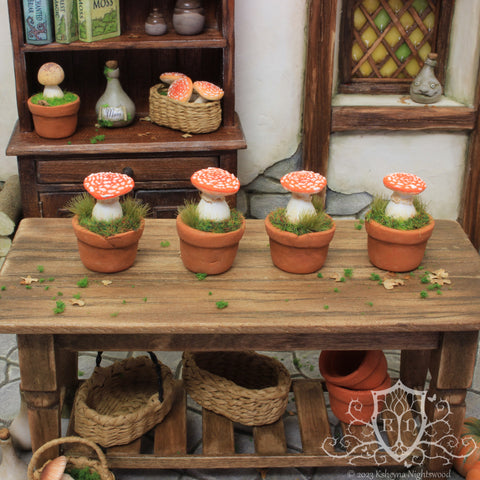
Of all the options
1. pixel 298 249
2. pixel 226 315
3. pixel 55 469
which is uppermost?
pixel 298 249

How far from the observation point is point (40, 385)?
2.39 m

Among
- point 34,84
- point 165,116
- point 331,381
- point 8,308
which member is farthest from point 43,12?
point 331,381

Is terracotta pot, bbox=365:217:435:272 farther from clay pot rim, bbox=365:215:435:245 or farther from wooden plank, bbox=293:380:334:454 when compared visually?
wooden plank, bbox=293:380:334:454

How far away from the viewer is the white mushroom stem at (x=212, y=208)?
244 centimetres

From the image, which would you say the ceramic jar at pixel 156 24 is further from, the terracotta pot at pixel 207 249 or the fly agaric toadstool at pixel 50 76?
the terracotta pot at pixel 207 249

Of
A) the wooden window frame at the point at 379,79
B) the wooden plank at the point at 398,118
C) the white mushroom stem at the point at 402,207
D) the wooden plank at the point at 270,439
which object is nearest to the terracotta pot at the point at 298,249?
the white mushroom stem at the point at 402,207

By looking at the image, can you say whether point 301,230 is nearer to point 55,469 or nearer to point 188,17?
point 55,469

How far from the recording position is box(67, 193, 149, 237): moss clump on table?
2420mm

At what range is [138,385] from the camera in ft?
9.88

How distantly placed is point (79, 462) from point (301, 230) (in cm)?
115

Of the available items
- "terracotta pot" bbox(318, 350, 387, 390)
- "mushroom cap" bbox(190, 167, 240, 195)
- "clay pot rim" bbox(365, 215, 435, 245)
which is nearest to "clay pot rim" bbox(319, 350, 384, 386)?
"terracotta pot" bbox(318, 350, 387, 390)

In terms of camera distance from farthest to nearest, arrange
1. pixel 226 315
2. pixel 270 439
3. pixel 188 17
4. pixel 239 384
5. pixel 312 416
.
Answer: pixel 188 17, pixel 239 384, pixel 312 416, pixel 270 439, pixel 226 315

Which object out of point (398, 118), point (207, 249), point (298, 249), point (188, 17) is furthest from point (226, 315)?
point (398, 118)

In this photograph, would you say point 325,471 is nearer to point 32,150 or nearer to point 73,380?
point 73,380
